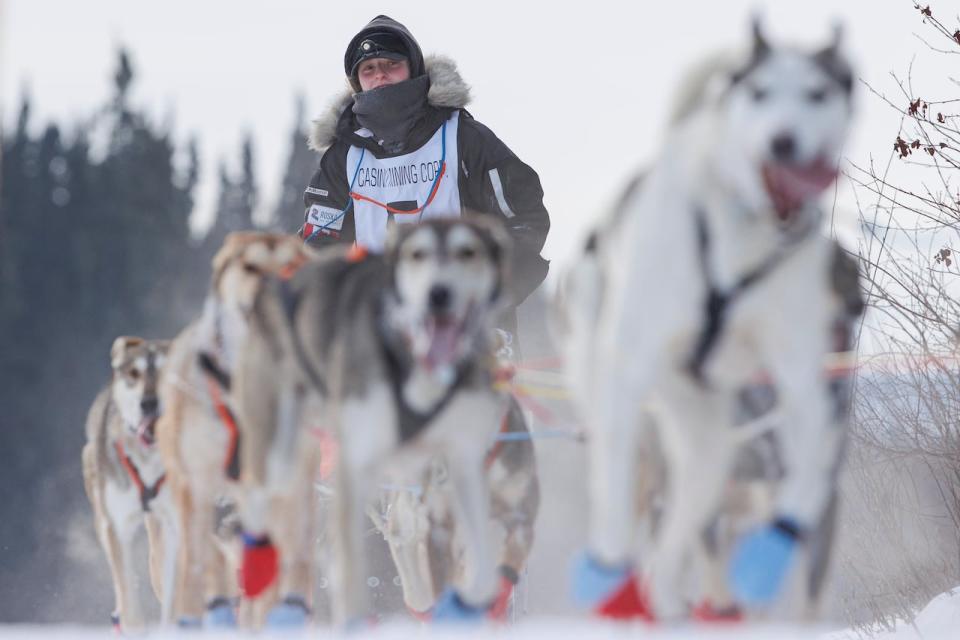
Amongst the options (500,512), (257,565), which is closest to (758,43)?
(257,565)

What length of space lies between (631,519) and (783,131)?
0.77 metres

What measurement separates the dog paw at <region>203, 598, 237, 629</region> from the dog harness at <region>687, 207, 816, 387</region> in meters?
1.43

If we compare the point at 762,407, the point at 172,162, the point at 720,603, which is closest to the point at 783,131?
the point at 762,407

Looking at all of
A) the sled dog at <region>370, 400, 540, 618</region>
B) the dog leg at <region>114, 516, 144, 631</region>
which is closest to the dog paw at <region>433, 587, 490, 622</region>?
the sled dog at <region>370, 400, 540, 618</region>

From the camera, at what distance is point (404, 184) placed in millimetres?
4512

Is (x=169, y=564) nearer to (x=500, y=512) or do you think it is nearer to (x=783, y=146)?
(x=500, y=512)

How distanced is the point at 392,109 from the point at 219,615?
6.51ft

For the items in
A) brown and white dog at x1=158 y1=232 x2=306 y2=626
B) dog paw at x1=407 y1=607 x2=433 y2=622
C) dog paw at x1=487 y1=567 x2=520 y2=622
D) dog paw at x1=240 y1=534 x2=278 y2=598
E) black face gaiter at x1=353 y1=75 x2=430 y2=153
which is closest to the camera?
dog paw at x1=240 y1=534 x2=278 y2=598

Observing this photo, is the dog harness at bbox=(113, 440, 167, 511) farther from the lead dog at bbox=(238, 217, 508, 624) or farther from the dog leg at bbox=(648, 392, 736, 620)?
the dog leg at bbox=(648, 392, 736, 620)

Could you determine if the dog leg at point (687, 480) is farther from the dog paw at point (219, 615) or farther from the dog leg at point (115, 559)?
the dog leg at point (115, 559)

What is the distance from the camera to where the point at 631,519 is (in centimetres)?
235

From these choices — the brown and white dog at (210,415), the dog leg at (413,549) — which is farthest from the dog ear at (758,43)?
the dog leg at (413,549)

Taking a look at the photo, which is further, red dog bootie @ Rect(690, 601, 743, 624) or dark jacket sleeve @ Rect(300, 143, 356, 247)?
dark jacket sleeve @ Rect(300, 143, 356, 247)

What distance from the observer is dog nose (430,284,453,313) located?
2.35 metres
